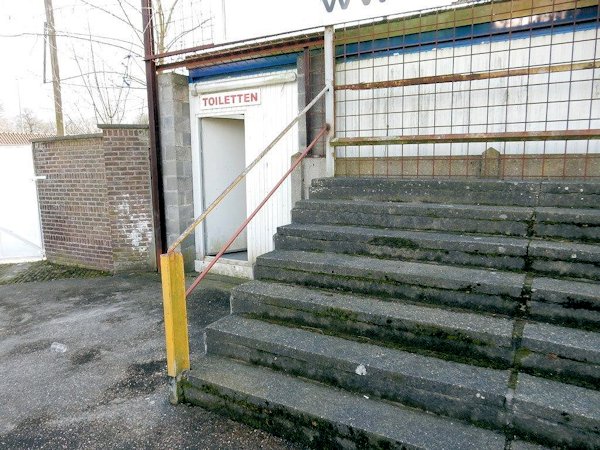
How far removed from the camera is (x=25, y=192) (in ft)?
26.4

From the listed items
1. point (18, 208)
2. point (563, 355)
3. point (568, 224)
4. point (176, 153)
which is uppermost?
point (176, 153)

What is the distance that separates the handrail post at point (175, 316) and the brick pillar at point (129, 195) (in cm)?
434

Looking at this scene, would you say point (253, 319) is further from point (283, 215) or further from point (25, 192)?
point (25, 192)

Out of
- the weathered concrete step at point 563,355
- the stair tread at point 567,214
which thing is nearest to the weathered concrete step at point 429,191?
the stair tread at point 567,214

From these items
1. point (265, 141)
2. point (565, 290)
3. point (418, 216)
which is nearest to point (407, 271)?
point (418, 216)

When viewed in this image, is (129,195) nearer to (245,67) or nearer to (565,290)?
(245,67)

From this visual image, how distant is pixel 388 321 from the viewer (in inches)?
115

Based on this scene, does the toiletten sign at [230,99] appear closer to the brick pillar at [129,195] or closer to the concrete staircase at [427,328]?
the brick pillar at [129,195]

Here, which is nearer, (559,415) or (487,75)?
(559,415)

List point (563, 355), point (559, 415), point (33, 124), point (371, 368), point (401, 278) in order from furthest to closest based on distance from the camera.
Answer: point (33, 124), point (401, 278), point (371, 368), point (563, 355), point (559, 415)

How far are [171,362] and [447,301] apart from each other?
6.60ft

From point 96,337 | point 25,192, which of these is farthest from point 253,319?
point 25,192

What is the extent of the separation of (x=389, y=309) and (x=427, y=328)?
0.31m

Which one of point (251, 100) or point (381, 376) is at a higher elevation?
point (251, 100)
